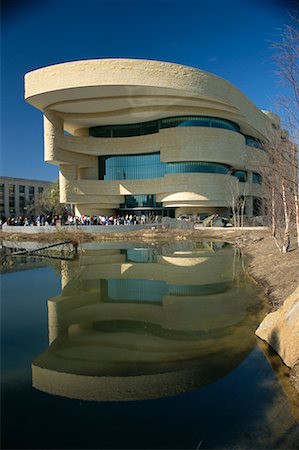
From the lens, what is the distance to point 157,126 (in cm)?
4625

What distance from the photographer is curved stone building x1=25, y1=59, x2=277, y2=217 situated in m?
36.7

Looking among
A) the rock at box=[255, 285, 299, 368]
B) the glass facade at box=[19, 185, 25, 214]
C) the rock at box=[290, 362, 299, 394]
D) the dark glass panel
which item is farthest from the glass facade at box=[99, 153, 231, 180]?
the glass facade at box=[19, 185, 25, 214]

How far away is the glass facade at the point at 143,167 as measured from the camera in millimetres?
43906

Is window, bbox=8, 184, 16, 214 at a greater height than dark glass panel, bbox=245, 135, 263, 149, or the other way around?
dark glass panel, bbox=245, 135, 263, 149

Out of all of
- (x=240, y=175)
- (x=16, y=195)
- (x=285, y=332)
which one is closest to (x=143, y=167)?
(x=240, y=175)

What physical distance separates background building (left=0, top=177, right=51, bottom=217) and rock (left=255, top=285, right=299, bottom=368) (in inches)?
3140

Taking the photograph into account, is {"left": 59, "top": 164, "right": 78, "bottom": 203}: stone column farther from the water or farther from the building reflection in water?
the water

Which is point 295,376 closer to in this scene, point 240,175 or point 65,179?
point 65,179

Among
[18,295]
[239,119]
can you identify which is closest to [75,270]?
[18,295]

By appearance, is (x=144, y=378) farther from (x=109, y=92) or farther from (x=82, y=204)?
(x=82, y=204)

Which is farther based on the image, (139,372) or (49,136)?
(49,136)

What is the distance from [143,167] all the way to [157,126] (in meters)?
6.28

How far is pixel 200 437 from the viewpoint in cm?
397

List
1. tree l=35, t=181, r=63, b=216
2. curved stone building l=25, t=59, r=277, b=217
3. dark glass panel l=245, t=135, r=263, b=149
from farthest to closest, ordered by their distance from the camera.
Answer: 1. tree l=35, t=181, r=63, b=216
2. dark glass panel l=245, t=135, r=263, b=149
3. curved stone building l=25, t=59, r=277, b=217
